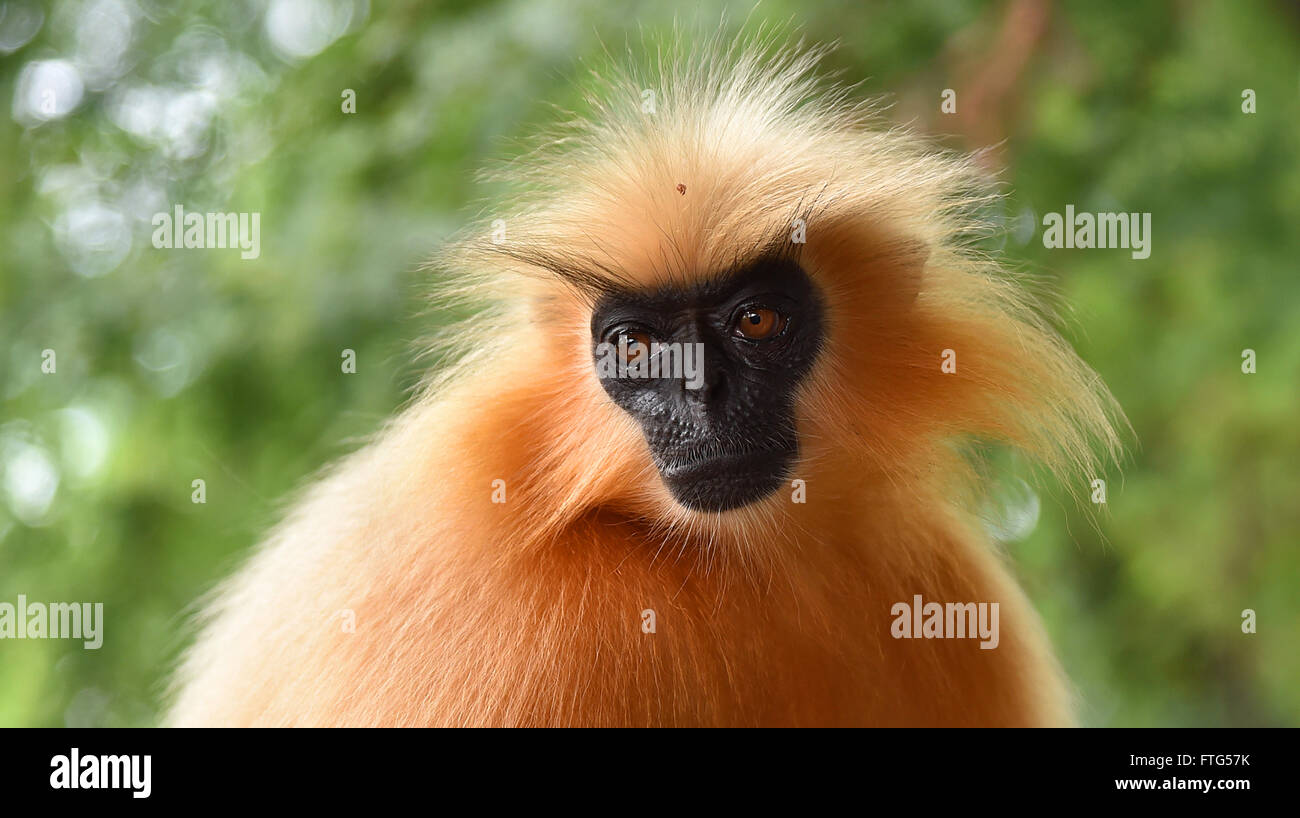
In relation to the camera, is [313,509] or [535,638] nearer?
[535,638]

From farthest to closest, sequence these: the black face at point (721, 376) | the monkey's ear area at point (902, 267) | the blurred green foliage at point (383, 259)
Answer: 1. the blurred green foliage at point (383, 259)
2. the monkey's ear area at point (902, 267)
3. the black face at point (721, 376)

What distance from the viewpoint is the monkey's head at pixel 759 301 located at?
7.77 feet

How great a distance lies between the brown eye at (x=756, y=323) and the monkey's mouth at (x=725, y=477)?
0.26 meters

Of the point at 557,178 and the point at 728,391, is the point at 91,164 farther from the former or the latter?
the point at 728,391

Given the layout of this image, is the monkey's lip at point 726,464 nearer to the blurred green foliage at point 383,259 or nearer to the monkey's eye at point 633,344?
the monkey's eye at point 633,344

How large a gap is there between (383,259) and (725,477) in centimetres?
142

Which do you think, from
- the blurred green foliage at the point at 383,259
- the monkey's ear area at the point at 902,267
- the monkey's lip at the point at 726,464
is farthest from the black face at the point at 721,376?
the blurred green foliage at the point at 383,259

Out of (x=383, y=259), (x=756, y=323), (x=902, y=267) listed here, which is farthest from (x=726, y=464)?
(x=383, y=259)

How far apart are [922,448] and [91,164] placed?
3144 millimetres

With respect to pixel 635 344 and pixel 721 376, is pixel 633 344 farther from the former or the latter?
pixel 721 376

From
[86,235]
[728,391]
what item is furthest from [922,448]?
[86,235]

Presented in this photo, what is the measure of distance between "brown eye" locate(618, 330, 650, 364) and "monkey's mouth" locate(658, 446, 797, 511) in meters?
0.25

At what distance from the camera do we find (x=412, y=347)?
2.91 meters
